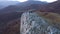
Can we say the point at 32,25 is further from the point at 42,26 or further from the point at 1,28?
the point at 1,28

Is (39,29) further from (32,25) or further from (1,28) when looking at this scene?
(1,28)

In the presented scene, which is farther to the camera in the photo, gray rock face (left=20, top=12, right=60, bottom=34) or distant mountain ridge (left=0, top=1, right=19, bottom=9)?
distant mountain ridge (left=0, top=1, right=19, bottom=9)

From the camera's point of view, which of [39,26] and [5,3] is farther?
[5,3]

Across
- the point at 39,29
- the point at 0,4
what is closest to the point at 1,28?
the point at 39,29

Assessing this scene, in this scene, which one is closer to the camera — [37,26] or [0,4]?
[37,26]

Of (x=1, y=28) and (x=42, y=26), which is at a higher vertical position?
(x=42, y=26)

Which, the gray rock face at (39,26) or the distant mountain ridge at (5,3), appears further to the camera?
the distant mountain ridge at (5,3)

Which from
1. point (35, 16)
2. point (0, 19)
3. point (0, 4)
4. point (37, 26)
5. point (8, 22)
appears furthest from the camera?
point (0, 4)

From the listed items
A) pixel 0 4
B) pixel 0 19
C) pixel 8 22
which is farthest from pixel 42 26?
pixel 0 4

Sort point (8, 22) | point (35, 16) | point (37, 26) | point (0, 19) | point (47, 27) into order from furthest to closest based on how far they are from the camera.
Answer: point (0, 19)
point (8, 22)
point (35, 16)
point (37, 26)
point (47, 27)
